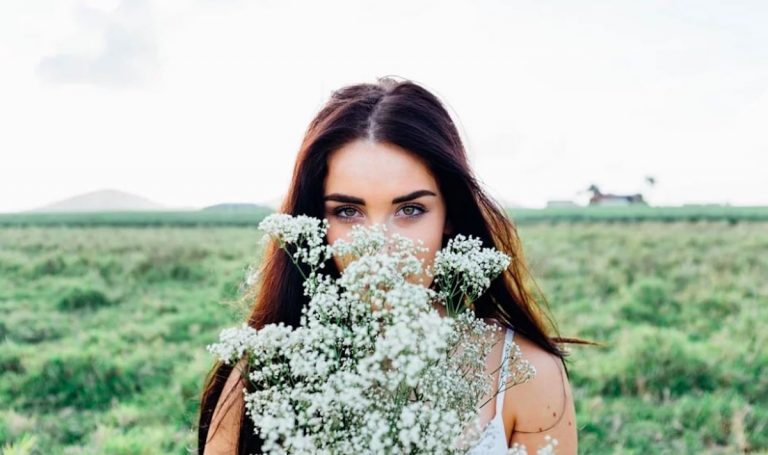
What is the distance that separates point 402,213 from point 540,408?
52.5 inches

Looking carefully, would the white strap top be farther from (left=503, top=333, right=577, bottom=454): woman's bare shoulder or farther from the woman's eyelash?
the woman's eyelash

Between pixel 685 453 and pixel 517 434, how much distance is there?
339 cm

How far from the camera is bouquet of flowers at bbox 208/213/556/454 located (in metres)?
1.18

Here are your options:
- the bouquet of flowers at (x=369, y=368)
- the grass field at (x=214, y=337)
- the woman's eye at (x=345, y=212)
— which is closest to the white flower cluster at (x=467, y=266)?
the bouquet of flowers at (x=369, y=368)

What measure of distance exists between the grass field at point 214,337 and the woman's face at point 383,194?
124cm

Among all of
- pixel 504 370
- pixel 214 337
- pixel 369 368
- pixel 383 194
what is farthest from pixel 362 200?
pixel 214 337

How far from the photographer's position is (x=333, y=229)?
2557 mm

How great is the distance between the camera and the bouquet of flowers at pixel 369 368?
3.86 feet

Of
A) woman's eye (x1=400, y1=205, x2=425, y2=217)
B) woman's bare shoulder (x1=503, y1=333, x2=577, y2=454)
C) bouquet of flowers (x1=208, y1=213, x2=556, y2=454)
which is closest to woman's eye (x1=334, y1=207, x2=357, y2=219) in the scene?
woman's eye (x1=400, y1=205, x2=425, y2=217)

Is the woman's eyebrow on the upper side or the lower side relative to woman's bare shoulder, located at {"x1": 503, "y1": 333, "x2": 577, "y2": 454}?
upper

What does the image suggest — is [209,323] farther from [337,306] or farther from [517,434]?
[337,306]

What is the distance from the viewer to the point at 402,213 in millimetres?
2494

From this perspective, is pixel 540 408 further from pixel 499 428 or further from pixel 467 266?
pixel 467 266

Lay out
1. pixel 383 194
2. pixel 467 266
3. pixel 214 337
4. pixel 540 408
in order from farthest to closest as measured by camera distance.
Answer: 1. pixel 214 337
2. pixel 540 408
3. pixel 383 194
4. pixel 467 266
